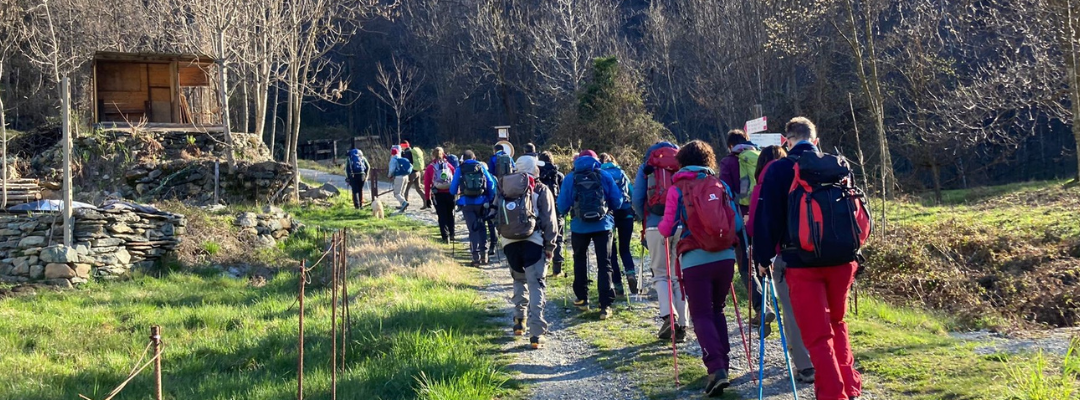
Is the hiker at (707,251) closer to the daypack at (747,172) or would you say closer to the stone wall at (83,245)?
the daypack at (747,172)

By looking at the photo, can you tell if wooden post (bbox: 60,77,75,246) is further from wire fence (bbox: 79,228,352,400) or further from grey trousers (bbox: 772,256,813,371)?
grey trousers (bbox: 772,256,813,371)

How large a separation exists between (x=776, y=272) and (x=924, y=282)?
666cm

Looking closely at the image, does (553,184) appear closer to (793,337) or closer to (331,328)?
(331,328)

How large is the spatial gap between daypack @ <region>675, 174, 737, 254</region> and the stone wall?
10.8m

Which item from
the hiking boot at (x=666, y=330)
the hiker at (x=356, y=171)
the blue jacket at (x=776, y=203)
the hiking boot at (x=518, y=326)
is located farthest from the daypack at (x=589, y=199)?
the hiker at (x=356, y=171)

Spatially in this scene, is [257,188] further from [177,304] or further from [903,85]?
[903,85]

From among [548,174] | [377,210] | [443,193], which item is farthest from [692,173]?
[377,210]

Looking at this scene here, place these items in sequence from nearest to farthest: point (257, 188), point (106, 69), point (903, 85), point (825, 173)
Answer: point (825, 173) → point (257, 188) → point (106, 69) → point (903, 85)

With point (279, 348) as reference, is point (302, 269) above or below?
above

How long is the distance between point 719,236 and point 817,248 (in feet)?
3.47

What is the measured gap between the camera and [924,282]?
10.8 meters

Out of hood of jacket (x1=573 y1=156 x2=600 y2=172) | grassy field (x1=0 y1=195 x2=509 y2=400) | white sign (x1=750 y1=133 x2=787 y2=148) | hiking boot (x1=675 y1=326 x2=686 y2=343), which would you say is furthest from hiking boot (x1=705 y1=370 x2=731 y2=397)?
white sign (x1=750 y1=133 x2=787 y2=148)

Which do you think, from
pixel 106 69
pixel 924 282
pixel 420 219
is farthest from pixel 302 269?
pixel 106 69

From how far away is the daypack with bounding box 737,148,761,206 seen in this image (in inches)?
270
